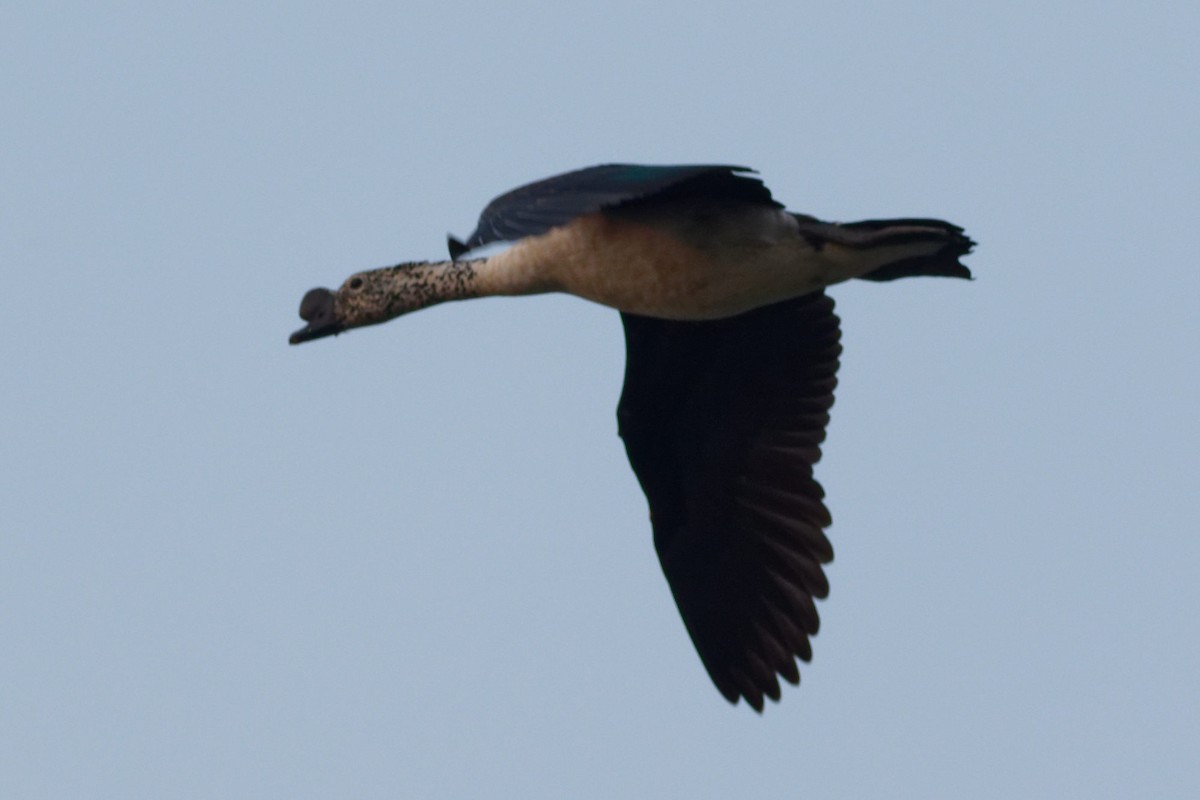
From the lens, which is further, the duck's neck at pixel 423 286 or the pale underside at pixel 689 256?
the duck's neck at pixel 423 286

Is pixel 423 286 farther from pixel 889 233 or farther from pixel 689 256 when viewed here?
pixel 889 233

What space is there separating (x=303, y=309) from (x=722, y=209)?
241cm

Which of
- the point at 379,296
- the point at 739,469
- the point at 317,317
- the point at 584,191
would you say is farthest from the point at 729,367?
the point at 584,191

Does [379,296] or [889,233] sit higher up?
[379,296]

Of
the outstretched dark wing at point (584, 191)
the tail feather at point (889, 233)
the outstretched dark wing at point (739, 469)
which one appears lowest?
the outstretched dark wing at point (739, 469)

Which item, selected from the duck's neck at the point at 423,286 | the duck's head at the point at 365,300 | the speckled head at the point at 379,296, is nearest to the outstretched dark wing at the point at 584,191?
the duck's neck at the point at 423,286

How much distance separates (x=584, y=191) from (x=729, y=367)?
236 centimetres

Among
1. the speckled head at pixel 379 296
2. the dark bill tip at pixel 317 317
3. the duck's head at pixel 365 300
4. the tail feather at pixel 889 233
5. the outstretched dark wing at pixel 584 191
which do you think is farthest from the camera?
the dark bill tip at pixel 317 317

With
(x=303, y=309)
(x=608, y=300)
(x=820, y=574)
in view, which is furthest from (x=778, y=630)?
(x=303, y=309)

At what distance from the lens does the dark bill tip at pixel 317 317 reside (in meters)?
10.8

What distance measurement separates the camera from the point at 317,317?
1081cm

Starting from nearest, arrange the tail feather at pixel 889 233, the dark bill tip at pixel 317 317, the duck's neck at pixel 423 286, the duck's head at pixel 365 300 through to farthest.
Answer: the tail feather at pixel 889 233, the duck's neck at pixel 423 286, the duck's head at pixel 365 300, the dark bill tip at pixel 317 317

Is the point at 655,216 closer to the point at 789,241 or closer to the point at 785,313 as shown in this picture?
the point at 789,241

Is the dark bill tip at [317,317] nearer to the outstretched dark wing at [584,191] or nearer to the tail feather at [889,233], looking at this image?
the outstretched dark wing at [584,191]
